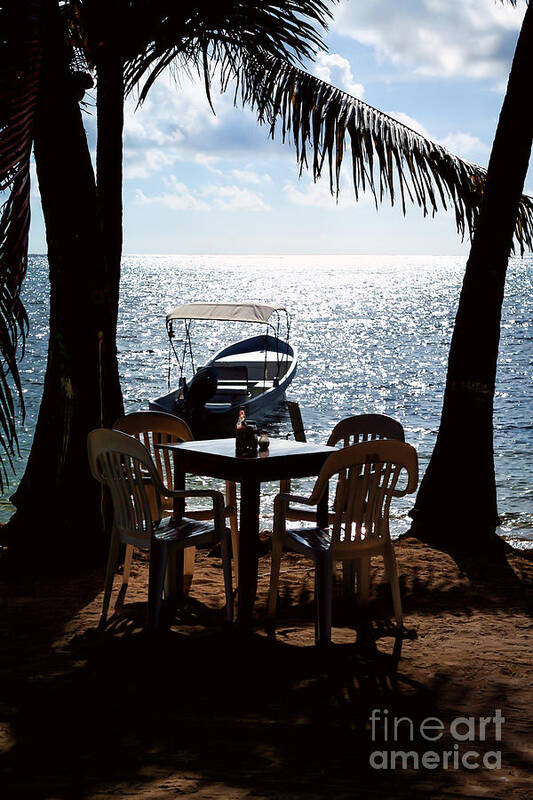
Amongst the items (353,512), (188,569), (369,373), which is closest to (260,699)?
(353,512)

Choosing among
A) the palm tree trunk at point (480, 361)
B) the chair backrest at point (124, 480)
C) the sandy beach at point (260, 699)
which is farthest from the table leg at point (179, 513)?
the palm tree trunk at point (480, 361)

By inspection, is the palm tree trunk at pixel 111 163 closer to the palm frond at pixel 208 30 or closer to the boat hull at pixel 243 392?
the palm frond at pixel 208 30

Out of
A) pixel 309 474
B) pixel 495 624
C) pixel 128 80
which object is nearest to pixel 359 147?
pixel 128 80

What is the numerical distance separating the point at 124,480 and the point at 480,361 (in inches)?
134

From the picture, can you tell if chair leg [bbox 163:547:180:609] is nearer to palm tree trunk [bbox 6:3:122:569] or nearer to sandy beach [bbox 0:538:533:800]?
sandy beach [bbox 0:538:533:800]

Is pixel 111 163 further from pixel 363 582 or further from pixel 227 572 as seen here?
pixel 363 582

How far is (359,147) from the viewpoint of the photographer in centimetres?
716

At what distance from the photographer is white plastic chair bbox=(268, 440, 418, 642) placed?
409 cm

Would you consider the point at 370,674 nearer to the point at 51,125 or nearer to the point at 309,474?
the point at 309,474

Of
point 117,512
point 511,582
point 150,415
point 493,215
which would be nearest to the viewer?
point 117,512

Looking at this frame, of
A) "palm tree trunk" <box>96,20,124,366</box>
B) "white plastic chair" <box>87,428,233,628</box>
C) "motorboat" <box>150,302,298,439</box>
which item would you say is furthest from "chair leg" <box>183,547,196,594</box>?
"motorboat" <box>150,302,298,439</box>

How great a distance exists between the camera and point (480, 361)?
6.66 meters

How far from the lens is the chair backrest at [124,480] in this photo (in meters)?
4.22

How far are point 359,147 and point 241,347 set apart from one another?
18.0m
